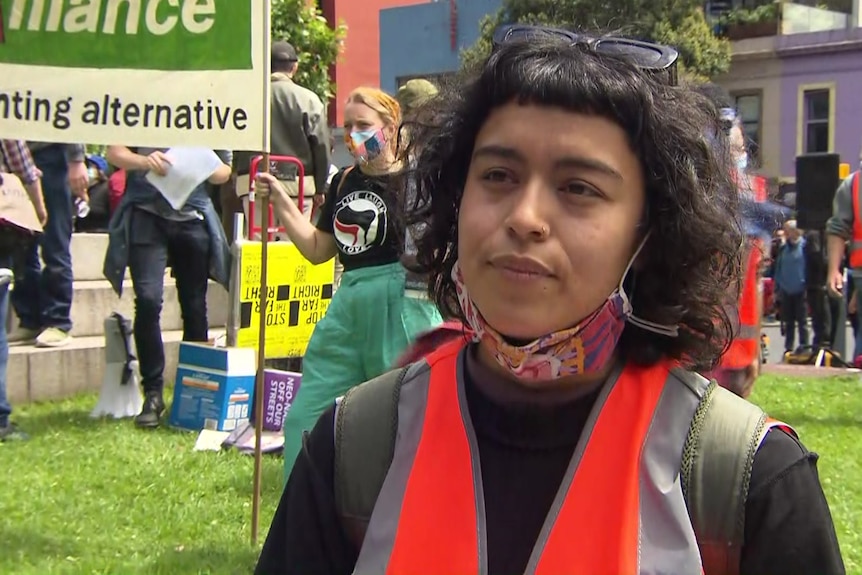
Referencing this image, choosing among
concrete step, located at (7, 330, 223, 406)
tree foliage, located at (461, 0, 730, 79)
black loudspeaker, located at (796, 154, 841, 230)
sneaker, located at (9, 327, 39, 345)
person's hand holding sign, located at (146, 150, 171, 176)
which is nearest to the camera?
person's hand holding sign, located at (146, 150, 171, 176)

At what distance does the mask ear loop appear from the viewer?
164 centimetres

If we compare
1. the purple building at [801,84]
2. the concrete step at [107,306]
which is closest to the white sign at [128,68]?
the concrete step at [107,306]

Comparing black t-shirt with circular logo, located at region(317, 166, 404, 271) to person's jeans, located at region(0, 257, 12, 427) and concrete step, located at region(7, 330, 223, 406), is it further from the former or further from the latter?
concrete step, located at region(7, 330, 223, 406)

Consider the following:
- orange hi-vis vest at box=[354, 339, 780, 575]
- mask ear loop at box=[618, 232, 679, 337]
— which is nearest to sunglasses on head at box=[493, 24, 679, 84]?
mask ear loop at box=[618, 232, 679, 337]

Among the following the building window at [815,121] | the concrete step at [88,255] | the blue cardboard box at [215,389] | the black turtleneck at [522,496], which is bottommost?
the blue cardboard box at [215,389]

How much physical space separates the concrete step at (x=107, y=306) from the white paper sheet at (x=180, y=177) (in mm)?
1585

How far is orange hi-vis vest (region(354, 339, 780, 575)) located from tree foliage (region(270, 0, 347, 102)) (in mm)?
17694

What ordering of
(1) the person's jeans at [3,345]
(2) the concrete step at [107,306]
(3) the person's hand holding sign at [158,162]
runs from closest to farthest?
(1) the person's jeans at [3,345], (3) the person's hand holding sign at [158,162], (2) the concrete step at [107,306]

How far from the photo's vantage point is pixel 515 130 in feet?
5.22

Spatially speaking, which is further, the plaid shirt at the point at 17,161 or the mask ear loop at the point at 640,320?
the plaid shirt at the point at 17,161

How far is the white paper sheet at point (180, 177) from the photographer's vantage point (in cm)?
619

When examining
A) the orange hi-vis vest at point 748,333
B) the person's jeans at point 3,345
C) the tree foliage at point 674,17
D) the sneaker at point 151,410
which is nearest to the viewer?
A: the orange hi-vis vest at point 748,333

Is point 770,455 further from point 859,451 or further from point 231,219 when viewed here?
point 231,219

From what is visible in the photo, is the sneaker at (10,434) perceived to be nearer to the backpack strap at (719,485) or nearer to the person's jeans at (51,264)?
the person's jeans at (51,264)
